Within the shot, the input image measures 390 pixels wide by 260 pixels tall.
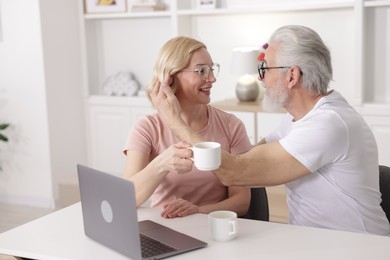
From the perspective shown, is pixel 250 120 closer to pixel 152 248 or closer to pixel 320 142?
pixel 320 142

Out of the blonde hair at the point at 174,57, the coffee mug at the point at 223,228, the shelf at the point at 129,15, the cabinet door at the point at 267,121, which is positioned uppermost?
the shelf at the point at 129,15

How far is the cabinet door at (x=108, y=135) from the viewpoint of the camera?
5.04m

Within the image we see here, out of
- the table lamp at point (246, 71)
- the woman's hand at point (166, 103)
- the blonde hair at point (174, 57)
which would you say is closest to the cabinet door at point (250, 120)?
the table lamp at point (246, 71)

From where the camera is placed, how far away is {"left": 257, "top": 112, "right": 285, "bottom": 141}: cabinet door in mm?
4195

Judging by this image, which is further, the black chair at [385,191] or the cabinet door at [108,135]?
the cabinet door at [108,135]

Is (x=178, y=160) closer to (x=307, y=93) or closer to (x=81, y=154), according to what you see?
(x=307, y=93)

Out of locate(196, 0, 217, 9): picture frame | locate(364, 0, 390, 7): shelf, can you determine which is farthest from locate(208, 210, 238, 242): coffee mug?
locate(196, 0, 217, 9): picture frame

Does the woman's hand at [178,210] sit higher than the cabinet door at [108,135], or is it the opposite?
the woman's hand at [178,210]

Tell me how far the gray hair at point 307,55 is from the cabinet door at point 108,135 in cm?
294

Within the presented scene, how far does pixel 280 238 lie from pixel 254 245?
0.10 meters

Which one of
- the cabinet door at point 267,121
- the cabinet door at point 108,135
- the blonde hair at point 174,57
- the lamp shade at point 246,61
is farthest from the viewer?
the cabinet door at point 108,135

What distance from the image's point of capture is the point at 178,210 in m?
2.13

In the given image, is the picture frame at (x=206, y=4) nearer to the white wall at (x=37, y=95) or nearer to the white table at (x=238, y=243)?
the white wall at (x=37, y=95)

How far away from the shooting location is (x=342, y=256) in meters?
1.73
